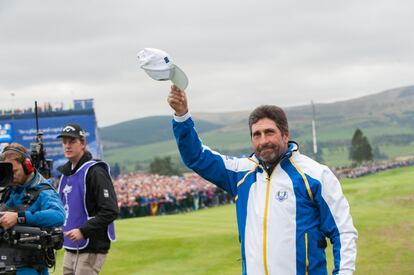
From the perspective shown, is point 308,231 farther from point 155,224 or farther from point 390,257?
point 155,224

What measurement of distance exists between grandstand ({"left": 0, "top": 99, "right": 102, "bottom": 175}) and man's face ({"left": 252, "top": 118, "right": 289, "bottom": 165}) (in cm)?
4596

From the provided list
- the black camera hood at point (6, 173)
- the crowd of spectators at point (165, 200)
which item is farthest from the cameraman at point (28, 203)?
the crowd of spectators at point (165, 200)

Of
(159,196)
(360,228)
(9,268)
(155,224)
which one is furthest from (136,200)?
(9,268)

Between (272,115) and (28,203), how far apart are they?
2521 mm

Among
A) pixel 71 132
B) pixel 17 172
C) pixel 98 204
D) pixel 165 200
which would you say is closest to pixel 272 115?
pixel 17 172

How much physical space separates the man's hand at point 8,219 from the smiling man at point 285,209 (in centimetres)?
181

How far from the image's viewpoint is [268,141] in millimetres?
4809

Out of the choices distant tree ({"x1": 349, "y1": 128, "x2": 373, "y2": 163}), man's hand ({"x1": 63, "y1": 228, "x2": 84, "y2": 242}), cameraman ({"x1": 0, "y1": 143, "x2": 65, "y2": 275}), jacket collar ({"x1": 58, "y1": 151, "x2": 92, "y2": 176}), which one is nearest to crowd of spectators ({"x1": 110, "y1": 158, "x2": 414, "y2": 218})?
jacket collar ({"x1": 58, "y1": 151, "x2": 92, "y2": 176})

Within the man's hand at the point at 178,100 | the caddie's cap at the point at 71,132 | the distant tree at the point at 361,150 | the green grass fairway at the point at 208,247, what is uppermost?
the man's hand at the point at 178,100

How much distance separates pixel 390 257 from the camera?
1422 cm

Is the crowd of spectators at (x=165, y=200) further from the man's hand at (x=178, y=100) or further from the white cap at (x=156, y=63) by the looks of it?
the white cap at (x=156, y=63)

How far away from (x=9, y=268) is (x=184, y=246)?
11.0 meters

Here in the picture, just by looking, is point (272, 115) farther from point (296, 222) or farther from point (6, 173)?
point (6, 173)

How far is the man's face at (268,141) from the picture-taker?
4.81 metres
